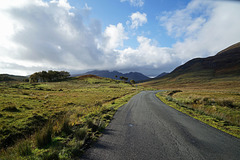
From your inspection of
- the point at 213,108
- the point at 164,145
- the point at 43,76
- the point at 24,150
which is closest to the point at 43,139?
the point at 24,150

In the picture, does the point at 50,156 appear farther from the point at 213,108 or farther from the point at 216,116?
the point at 213,108

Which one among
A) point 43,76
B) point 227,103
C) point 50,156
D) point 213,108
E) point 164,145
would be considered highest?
point 43,76

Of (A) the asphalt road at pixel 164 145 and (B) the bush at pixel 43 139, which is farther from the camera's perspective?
(B) the bush at pixel 43 139

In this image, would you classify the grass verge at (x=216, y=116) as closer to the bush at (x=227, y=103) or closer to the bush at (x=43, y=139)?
the bush at (x=227, y=103)

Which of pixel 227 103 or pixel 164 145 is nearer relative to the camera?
pixel 164 145

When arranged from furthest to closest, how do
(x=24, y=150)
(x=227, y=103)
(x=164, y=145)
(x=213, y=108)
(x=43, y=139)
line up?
(x=227, y=103), (x=213, y=108), (x=164, y=145), (x=43, y=139), (x=24, y=150)

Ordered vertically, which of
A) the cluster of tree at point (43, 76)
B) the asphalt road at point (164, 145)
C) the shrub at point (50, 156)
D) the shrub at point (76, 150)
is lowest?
the asphalt road at point (164, 145)

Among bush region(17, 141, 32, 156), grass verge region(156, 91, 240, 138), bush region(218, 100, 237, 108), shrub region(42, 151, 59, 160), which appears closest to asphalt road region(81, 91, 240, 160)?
shrub region(42, 151, 59, 160)

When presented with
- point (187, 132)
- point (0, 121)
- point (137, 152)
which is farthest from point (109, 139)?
point (0, 121)

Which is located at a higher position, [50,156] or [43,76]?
[43,76]

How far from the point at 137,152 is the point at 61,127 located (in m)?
5.04

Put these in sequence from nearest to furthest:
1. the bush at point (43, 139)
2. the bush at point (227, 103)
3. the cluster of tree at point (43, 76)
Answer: the bush at point (43, 139) → the bush at point (227, 103) → the cluster of tree at point (43, 76)

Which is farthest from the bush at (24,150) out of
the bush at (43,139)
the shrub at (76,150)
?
the shrub at (76,150)

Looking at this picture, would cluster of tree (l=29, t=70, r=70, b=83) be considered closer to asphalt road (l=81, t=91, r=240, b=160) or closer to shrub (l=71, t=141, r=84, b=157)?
asphalt road (l=81, t=91, r=240, b=160)
